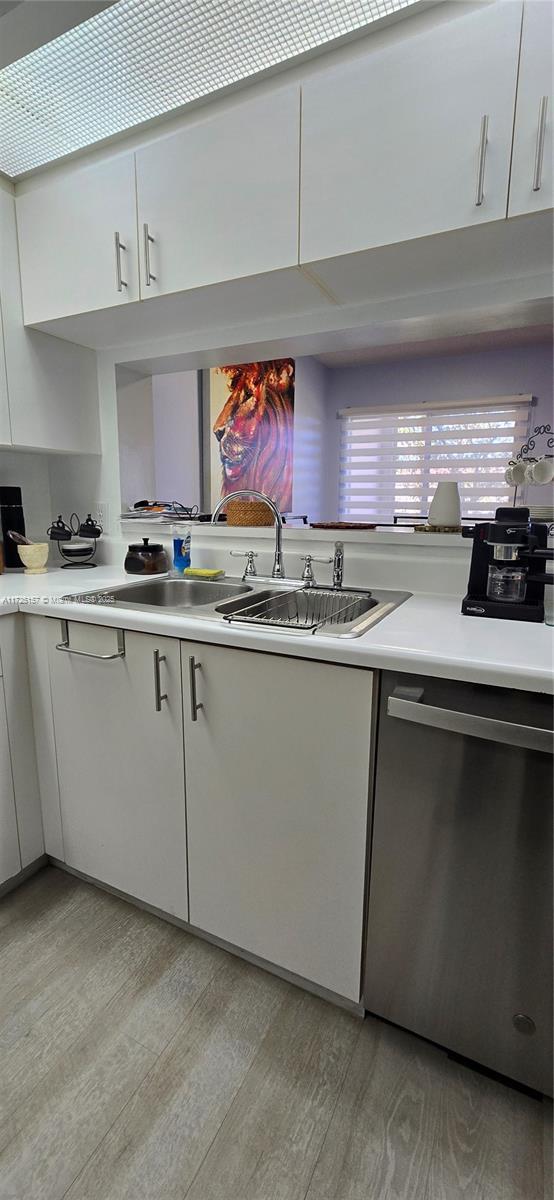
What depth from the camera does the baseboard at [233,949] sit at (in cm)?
124

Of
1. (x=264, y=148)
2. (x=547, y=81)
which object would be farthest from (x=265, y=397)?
(x=547, y=81)

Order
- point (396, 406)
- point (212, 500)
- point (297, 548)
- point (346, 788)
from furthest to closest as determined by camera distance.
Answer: point (396, 406) → point (212, 500) → point (297, 548) → point (346, 788)

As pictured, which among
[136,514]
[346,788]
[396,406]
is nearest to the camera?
[346,788]

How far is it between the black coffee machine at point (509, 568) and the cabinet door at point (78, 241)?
4.04 ft

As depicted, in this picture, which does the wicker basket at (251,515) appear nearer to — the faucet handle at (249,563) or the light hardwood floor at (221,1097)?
the faucet handle at (249,563)

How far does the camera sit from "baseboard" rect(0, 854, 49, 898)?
157 cm

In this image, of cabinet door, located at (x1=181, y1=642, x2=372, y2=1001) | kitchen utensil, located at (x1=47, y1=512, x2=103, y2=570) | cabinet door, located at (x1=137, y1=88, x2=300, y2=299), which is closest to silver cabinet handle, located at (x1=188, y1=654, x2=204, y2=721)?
cabinet door, located at (x1=181, y1=642, x2=372, y2=1001)

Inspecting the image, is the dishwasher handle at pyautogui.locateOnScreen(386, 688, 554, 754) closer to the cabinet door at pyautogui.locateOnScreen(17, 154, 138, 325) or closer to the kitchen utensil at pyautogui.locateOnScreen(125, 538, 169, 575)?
the kitchen utensil at pyautogui.locateOnScreen(125, 538, 169, 575)

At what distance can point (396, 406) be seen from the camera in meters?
4.11

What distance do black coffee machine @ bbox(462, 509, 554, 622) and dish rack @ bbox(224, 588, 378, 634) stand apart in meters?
0.30

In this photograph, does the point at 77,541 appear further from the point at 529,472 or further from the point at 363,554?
the point at 529,472

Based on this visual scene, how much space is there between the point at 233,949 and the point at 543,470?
4.83 ft

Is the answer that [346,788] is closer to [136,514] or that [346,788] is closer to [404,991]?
[404,991]

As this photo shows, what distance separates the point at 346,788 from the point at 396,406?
3666mm
